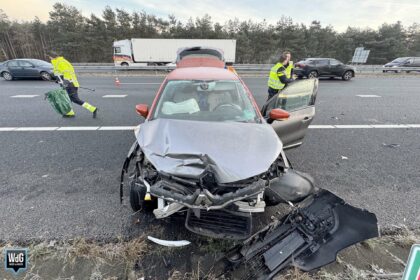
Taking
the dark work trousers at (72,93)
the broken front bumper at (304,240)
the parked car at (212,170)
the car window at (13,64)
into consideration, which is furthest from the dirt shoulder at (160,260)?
the car window at (13,64)

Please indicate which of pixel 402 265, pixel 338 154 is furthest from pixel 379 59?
pixel 402 265

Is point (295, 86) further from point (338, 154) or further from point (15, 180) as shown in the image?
point (15, 180)

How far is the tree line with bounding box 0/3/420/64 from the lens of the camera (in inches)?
1299

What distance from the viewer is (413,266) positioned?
1.20 m

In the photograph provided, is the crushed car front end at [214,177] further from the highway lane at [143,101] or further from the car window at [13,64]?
the car window at [13,64]

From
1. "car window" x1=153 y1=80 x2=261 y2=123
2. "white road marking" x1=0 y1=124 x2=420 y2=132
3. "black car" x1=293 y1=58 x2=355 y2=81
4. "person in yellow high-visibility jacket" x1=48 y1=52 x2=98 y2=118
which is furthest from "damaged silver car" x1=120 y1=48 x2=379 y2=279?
"black car" x1=293 y1=58 x2=355 y2=81

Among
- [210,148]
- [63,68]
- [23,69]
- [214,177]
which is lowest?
[23,69]

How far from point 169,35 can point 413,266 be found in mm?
38077

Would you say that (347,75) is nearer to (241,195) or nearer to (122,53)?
(241,195)

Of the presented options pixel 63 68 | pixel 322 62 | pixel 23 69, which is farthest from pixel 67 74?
pixel 322 62

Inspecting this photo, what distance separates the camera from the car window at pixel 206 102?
8.73 ft

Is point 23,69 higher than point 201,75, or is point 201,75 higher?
point 201,75


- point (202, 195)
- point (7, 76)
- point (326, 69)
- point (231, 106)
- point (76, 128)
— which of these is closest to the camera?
point (202, 195)

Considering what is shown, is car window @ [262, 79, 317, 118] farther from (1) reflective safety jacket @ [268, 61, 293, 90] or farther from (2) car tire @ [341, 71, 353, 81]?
(2) car tire @ [341, 71, 353, 81]
